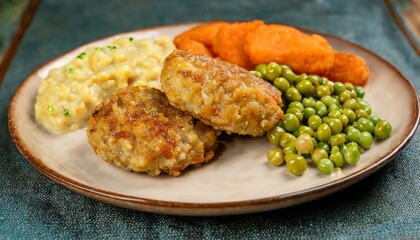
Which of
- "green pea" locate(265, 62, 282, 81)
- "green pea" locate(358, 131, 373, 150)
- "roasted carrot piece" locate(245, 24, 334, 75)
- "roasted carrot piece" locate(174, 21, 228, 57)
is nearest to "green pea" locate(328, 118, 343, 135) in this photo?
"green pea" locate(358, 131, 373, 150)

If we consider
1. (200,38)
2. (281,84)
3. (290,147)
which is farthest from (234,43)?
(290,147)

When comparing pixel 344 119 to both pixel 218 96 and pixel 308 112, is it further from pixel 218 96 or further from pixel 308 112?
pixel 218 96

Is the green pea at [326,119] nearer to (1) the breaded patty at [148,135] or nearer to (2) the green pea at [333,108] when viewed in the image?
(2) the green pea at [333,108]

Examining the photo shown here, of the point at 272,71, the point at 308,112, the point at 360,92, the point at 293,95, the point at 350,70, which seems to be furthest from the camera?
the point at 350,70

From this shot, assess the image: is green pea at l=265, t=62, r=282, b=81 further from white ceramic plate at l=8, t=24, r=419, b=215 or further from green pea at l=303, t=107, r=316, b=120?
white ceramic plate at l=8, t=24, r=419, b=215

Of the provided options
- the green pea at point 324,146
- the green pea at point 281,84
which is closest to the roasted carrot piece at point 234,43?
the green pea at point 281,84
